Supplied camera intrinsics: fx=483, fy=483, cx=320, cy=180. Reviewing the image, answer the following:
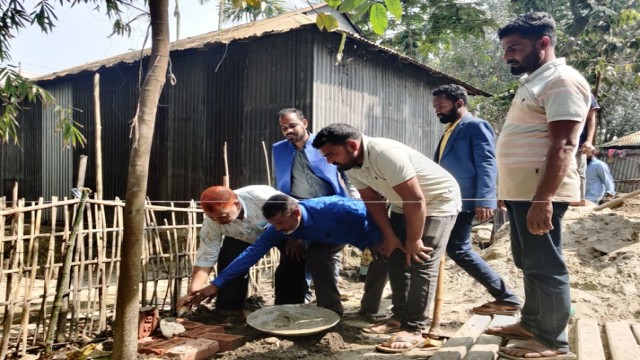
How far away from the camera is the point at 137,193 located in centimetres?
253

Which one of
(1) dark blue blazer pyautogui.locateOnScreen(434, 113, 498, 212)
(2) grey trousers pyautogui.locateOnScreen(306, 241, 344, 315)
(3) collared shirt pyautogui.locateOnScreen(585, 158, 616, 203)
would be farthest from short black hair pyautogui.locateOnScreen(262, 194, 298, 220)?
(3) collared shirt pyautogui.locateOnScreen(585, 158, 616, 203)

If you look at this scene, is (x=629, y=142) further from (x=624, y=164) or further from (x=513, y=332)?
(x=513, y=332)

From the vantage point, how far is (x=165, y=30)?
103 inches

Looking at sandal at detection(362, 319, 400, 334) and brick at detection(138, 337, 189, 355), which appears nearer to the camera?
brick at detection(138, 337, 189, 355)

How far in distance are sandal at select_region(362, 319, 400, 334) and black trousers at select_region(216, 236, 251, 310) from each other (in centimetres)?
109

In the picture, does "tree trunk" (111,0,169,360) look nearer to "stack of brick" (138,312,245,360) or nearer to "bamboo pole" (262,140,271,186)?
"stack of brick" (138,312,245,360)

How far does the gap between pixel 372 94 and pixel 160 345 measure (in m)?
6.61

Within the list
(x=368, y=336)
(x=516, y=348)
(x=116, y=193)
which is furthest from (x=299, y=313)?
(x=116, y=193)

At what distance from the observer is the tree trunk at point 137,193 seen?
99.5 inches

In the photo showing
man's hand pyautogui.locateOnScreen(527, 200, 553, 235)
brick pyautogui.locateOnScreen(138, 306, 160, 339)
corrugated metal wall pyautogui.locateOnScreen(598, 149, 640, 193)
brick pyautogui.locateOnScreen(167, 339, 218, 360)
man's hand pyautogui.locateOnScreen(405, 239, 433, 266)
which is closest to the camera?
man's hand pyautogui.locateOnScreen(527, 200, 553, 235)

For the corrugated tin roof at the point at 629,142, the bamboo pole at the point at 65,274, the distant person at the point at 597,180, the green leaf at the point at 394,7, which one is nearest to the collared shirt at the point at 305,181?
the bamboo pole at the point at 65,274

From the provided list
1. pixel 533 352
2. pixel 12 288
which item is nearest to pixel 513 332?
pixel 533 352

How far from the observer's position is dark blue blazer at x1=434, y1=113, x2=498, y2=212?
3719mm

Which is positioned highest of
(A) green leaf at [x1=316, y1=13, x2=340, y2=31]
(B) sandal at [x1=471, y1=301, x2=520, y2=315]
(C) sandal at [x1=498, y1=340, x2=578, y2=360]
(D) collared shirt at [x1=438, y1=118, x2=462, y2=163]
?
(A) green leaf at [x1=316, y1=13, x2=340, y2=31]
